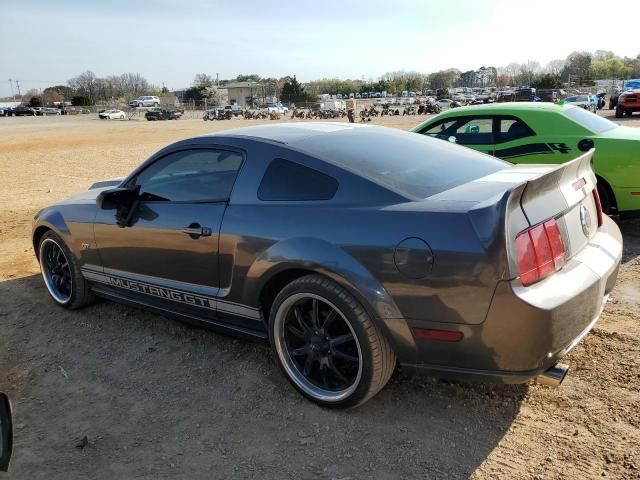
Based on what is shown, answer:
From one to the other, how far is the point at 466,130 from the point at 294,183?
478 cm

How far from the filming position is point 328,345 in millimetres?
2969

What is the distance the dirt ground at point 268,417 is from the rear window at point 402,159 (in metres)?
1.20

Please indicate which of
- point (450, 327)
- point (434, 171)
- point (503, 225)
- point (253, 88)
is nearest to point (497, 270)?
point (503, 225)

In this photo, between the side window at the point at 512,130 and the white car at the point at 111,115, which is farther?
the white car at the point at 111,115

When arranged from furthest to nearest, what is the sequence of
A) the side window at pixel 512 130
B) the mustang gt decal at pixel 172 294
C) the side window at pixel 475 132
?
1. the side window at pixel 475 132
2. the side window at pixel 512 130
3. the mustang gt decal at pixel 172 294

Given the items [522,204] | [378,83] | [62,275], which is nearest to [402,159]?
[522,204]

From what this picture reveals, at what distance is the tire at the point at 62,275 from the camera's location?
4496 millimetres

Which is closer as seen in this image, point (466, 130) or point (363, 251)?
point (363, 251)

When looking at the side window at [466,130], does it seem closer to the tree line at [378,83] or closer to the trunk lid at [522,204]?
the trunk lid at [522,204]

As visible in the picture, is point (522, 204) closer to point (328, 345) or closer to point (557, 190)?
point (557, 190)

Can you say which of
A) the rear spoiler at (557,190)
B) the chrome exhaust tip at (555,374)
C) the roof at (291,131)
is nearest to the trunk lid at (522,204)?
the rear spoiler at (557,190)

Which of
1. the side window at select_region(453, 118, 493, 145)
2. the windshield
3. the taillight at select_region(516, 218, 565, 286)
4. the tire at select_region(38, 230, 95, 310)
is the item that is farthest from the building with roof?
the taillight at select_region(516, 218, 565, 286)

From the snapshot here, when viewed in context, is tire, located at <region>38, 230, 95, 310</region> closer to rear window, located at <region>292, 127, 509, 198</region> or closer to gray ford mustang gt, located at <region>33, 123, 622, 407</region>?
gray ford mustang gt, located at <region>33, 123, 622, 407</region>

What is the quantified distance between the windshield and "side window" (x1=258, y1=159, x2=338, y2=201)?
463cm
